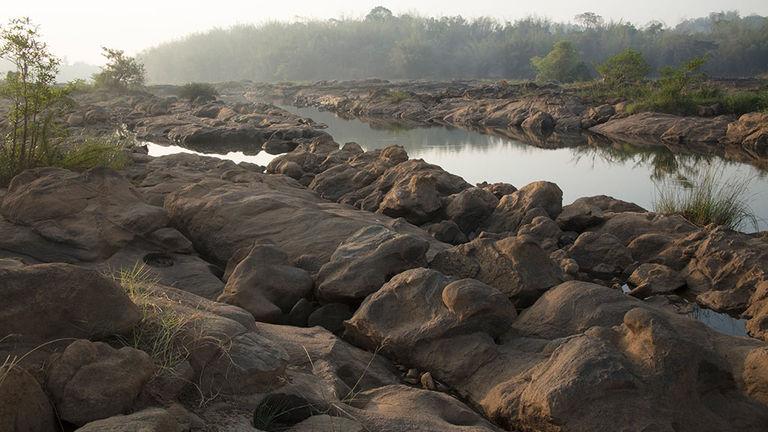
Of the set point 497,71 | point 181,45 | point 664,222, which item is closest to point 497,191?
point 664,222

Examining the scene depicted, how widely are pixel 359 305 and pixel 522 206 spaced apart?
14.9ft

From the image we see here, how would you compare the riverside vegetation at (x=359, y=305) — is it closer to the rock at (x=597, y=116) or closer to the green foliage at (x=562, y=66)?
the rock at (x=597, y=116)

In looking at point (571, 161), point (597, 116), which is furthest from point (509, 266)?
point (597, 116)

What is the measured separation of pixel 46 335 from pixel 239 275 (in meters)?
2.59

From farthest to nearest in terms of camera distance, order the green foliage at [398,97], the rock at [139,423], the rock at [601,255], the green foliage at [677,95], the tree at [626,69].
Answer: the green foliage at [398,97]
the tree at [626,69]
the green foliage at [677,95]
the rock at [601,255]
the rock at [139,423]

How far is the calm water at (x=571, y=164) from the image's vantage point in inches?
591

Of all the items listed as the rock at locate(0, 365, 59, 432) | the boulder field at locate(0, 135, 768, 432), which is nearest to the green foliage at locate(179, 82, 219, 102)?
the boulder field at locate(0, 135, 768, 432)

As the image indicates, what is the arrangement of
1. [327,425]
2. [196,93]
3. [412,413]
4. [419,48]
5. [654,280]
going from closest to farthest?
[327,425], [412,413], [654,280], [196,93], [419,48]

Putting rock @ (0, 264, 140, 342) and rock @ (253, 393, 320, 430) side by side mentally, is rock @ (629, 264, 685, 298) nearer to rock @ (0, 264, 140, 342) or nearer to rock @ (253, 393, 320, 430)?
rock @ (253, 393, 320, 430)

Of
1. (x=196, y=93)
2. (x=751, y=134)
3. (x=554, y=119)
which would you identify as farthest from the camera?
(x=196, y=93)

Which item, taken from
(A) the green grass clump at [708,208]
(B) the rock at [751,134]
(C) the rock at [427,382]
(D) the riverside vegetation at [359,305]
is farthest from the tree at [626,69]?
(C) the rock at [427,382]

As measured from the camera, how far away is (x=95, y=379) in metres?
3.31

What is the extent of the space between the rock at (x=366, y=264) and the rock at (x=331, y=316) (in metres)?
0.09

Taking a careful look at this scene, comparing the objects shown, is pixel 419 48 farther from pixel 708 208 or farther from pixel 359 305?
pixel 359 305
